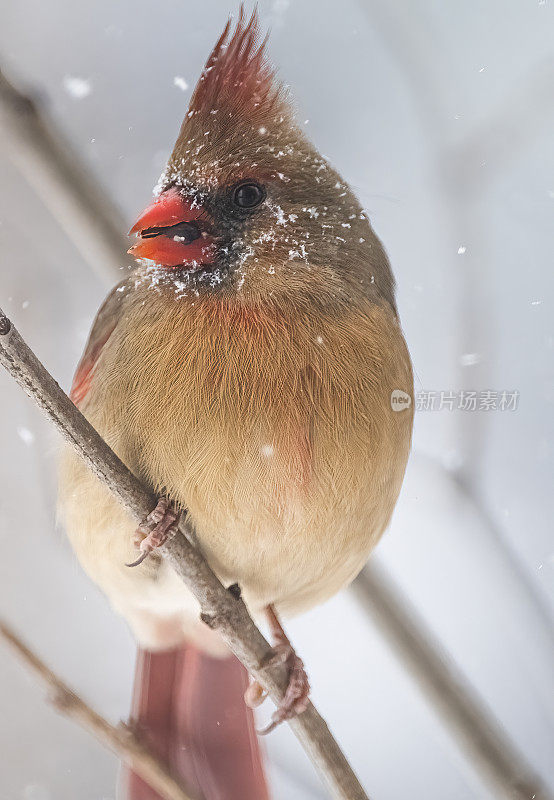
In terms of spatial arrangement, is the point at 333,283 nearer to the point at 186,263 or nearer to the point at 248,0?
the point at 186,263

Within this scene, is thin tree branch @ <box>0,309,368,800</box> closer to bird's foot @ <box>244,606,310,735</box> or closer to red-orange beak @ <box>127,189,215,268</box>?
bird's foot @ <box>244,606,310,735</box>

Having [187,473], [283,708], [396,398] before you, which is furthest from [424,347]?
[283,708]

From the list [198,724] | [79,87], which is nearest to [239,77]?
[79,87]

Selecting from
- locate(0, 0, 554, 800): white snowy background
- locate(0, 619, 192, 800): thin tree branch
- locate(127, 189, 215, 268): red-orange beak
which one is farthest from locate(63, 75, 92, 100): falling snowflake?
locate(0, 619, 192, 800): thin tree branch

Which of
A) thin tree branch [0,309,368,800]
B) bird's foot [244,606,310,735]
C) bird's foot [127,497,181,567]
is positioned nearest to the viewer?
thin tree branch [0,309,368,800]

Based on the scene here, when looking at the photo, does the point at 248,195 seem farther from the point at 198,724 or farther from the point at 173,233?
the point at 198,724
